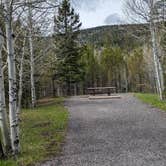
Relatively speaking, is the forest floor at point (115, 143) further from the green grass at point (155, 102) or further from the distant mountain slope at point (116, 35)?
the distant mountain slope at point (116, 35)

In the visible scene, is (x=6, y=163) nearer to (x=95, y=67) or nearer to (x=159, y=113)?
(x=159, y=113)

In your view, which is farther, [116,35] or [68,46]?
[116,35]

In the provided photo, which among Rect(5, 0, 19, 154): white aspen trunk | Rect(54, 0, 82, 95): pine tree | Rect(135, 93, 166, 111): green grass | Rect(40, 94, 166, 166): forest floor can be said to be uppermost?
Rect(54, 0, 82, 95): pine tree

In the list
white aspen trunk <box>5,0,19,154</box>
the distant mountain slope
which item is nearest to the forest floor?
white aspen trunk <box>5,0,19,154</box>

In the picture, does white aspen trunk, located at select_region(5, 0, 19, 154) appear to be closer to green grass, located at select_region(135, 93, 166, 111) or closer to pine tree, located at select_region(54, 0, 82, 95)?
green grass, located at select_region(135, 93, 166, 111)

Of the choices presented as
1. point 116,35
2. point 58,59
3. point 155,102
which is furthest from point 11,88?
point 116,35

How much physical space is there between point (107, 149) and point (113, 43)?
1963 inches

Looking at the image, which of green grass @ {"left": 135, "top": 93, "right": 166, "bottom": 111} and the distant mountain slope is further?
the distant mountain slope

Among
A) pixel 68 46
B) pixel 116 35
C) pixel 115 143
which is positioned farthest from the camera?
pixel 116 35

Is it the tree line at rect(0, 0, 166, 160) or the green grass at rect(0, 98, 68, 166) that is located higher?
the tree line at rect(0, 0, 166, 160)

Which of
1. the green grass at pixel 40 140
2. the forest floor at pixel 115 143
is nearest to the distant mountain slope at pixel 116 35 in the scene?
the green grass at pixel 40 140

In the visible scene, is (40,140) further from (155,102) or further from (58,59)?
(58,59)

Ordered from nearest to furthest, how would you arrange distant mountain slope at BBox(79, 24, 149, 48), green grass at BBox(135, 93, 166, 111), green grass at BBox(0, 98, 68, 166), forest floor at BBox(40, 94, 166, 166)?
1. forest floor at BBox(40, 94, 166, 166)
2. green grass at BBox(0, 98, 68, 166)
3. green grass at BBox(135, 93, 166, 111)
4. distant mountain slope at BBox(79, 24, 149, 48)

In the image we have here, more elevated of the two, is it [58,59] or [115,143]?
[58,59]
